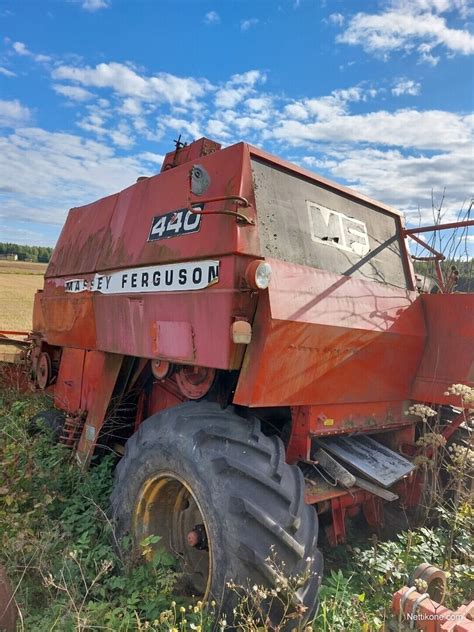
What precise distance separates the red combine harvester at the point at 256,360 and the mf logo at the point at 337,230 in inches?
0.5

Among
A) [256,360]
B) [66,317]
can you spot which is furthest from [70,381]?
[256,360]

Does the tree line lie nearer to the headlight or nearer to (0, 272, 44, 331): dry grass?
(0, 272, 44, 331): dry grass

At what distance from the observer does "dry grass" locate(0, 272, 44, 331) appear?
18.3 m

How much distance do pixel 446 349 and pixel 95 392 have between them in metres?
2.83

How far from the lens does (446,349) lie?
3523 millimetres

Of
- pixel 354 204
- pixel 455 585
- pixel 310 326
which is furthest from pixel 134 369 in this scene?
pixel 455 585

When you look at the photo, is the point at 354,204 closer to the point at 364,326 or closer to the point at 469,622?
the point at 364,326

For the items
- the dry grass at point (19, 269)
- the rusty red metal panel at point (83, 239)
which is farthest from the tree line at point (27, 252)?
the rusty red metal panel at point (83, 239)

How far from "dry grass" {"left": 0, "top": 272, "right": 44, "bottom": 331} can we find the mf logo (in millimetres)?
14869

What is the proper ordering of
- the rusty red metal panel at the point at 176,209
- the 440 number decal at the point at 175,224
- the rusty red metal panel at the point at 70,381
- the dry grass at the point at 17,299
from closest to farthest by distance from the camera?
the rusty red metal panel at the point at 176,209 → the 440 number decal at the point at 175,224 → the rusty red metal panel at the point at 70,381 → the dry grass at the point at 17,299

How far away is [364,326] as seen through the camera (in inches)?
123

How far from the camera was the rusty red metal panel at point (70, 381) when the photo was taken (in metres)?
4.61

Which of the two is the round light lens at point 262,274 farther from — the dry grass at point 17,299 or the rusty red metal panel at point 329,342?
the dry grass at point 17,299

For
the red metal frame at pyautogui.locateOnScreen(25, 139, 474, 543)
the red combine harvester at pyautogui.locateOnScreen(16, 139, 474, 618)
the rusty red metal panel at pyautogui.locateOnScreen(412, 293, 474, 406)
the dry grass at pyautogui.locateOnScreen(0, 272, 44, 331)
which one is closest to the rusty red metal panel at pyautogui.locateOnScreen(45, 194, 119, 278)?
the red metal frame at pyautogui.locateOnScreen(25, 139, 474, 543)
